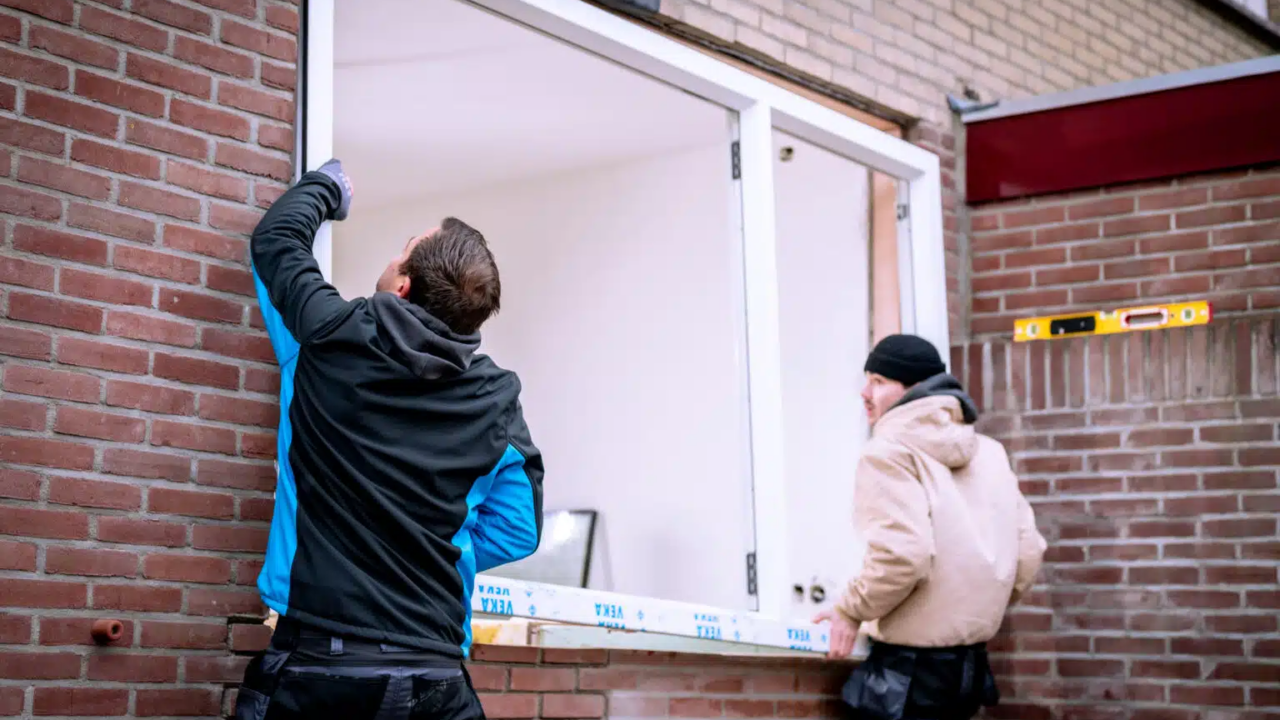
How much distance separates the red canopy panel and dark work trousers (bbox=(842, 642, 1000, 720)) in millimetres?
1979

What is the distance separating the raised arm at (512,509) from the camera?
10.2 ft

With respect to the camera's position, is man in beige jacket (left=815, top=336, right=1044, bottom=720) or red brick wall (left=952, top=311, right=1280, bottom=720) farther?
red brick wall (left=952, top=311, right=1280, bottom=720)

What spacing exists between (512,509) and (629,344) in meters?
3.33

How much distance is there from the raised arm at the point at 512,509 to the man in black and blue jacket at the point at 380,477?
4cm

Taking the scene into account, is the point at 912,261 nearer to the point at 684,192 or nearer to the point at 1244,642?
the point at 684,192

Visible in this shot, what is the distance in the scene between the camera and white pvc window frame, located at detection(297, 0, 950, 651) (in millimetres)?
3789

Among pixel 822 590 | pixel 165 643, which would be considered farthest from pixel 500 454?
pixel 822 590

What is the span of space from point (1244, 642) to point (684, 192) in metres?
2.77

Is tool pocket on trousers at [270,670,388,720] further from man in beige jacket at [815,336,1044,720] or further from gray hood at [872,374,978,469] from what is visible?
gray hood at [872,374,978,469]

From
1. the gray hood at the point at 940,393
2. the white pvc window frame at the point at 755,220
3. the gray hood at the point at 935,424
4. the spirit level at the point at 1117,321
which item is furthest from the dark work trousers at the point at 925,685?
the spirit level at the point at 1117,321

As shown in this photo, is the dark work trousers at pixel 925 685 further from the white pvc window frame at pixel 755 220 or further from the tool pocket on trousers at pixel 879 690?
the white pvc window frame at pixel 755 220

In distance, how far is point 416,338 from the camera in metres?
2.88

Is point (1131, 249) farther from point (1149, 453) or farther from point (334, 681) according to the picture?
point (334, 681)

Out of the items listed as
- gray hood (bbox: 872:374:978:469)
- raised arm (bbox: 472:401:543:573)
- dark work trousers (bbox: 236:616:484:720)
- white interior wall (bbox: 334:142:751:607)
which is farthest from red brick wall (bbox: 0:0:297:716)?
white interior wall (bbox: 334:142:751:607)
